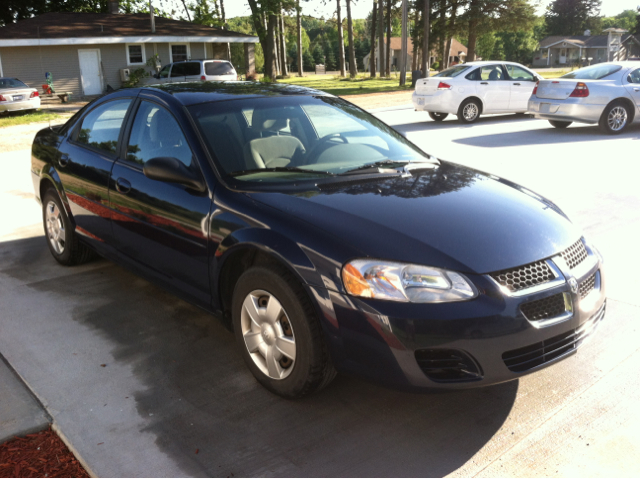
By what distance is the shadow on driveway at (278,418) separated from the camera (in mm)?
2725

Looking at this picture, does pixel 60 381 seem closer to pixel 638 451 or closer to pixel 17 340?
pixel 17 340

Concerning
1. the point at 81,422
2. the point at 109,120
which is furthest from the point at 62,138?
the point at 81,422

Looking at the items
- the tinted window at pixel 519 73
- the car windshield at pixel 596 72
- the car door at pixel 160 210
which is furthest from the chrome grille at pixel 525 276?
the tinted window at pixel 519 73

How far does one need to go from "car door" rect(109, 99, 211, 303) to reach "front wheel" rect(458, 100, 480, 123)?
39.9ft

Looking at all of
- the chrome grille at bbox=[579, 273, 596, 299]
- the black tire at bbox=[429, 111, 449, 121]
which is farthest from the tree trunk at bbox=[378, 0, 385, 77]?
the chrome grille at bbox=[579, 273, 596, 299]

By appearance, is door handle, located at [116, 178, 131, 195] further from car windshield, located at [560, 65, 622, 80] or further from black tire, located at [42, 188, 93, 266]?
car windshield, located at [560, 65, 622, 80]

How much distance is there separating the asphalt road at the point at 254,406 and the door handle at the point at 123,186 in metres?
0.89

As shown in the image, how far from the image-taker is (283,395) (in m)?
3.14

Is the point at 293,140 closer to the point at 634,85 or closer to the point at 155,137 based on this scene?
the point at 155,137

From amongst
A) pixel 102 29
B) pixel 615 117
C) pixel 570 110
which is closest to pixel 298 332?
pixel 570 110

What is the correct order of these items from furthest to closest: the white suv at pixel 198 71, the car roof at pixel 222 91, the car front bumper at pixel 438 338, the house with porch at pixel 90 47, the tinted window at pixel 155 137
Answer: the house with porch at pixel 90 47
the white suv at pixel 198 71
the car roof at pixel 222 91
the tinted window at pixel 155 137
the car front bumper at pixel 438 338

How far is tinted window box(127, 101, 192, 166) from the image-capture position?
3766 millimetres

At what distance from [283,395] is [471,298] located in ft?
3.68

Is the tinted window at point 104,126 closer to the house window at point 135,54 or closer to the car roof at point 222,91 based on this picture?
the car roof at point 222,91
